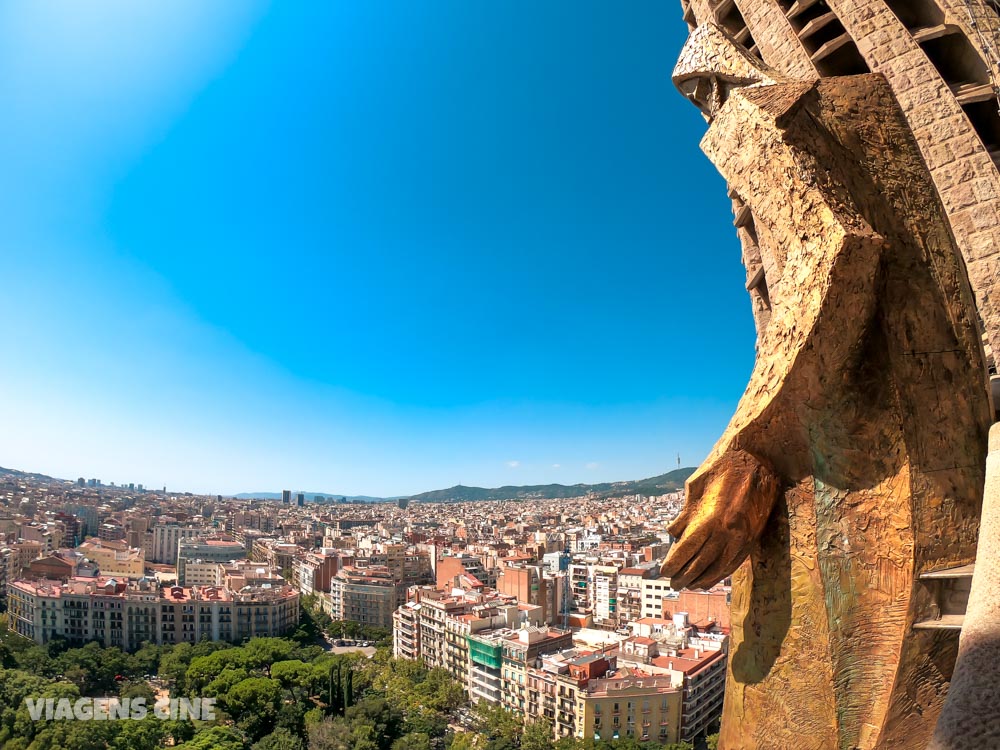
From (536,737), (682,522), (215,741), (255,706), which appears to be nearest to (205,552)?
(255,706)

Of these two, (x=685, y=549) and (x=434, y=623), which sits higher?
(x=685, y=549)

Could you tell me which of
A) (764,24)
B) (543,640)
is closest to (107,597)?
(543,640)

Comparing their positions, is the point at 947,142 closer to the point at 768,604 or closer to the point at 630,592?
the point at 768,604

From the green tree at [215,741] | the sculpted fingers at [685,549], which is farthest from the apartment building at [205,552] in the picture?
the sculpted fingers at [685,549]

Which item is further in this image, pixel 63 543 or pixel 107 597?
pixel 63 543

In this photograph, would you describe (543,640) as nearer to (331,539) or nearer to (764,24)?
(764,24)

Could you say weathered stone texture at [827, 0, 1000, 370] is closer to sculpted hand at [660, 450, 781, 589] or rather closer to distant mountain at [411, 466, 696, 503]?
sculpted hand at [660, 450, 781, 589]
